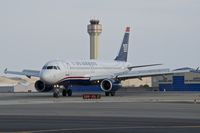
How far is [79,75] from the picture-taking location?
68.9 meters

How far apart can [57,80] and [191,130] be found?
136 ft

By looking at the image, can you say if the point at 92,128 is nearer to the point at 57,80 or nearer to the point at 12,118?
the point at 12,118

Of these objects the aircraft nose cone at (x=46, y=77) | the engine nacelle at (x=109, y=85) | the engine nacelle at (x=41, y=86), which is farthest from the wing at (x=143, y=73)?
the aircraft nose cone at (x=46, y=77)

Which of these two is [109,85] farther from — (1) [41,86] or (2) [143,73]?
(1) [41,86]

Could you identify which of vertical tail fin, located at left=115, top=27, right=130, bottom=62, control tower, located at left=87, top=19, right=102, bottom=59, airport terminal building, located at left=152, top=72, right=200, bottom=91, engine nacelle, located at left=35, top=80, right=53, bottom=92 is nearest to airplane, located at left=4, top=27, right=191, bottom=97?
engine nacelle, located at left=35, top=80, right=53, bottom=92

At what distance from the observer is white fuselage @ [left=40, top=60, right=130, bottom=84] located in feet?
215

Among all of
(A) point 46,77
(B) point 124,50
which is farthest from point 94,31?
(A) point 46,77

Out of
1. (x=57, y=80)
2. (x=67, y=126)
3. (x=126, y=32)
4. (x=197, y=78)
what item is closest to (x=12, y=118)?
(x=67, y=126)

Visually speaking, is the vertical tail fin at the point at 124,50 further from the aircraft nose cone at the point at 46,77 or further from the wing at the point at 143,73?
the aircraft nose cone at the point at 46,77

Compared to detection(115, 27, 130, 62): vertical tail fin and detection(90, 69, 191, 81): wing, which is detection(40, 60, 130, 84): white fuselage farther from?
detection(115, 27, 130, 62): vertical tail fin

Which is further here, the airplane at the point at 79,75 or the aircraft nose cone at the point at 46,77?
the airplane at the point at 79,75

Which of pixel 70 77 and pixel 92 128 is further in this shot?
pixel 70 77

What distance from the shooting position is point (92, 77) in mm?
70688

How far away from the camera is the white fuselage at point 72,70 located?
65.5 meters
